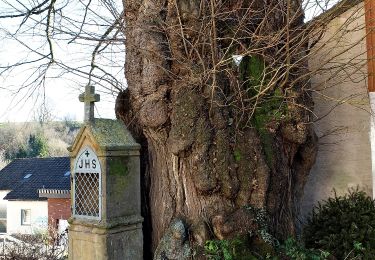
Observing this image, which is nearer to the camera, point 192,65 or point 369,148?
point 192,65

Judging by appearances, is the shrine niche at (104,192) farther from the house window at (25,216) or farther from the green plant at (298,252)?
the house window at (25,216)

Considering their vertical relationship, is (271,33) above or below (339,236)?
above

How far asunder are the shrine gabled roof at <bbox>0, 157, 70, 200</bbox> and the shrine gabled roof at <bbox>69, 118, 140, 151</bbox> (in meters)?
20.7

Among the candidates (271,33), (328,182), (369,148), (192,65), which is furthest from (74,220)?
(369,148)

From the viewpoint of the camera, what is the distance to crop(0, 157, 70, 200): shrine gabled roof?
27.9 meters

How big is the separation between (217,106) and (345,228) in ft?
10.3

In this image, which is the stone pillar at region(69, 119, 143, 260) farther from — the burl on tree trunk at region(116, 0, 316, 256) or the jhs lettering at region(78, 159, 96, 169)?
the burl on tree trunk at region(116, 0, 316, 256)

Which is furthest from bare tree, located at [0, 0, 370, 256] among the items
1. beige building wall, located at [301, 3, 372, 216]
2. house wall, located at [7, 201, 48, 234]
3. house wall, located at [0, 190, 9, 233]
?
house wall, located at [0, 190, 9, 233]

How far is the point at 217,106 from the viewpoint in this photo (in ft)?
19.3

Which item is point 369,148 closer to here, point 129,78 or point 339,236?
point 339,236

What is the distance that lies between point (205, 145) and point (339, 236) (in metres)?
2.85

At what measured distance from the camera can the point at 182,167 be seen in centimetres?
606

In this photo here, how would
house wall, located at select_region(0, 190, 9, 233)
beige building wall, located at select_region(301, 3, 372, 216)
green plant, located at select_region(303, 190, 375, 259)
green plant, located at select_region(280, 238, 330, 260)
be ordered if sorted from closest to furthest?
1. green plant, located at select_region(280, 238, 330, 260)
2. green plant, located at select_region(303, 190, 375, 259)
3. beige building wall, located at select_region(301, 3, 372, 216)
4. house wall, located at select_region(0, 190, 9, 233)

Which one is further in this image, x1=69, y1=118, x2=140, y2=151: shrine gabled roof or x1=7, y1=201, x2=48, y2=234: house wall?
x1=7, y1=201, x2=48, y2=234: house wall
